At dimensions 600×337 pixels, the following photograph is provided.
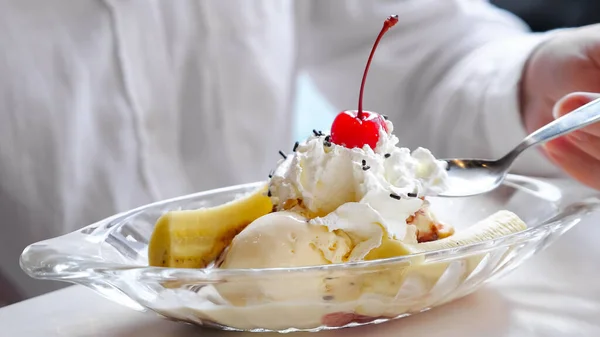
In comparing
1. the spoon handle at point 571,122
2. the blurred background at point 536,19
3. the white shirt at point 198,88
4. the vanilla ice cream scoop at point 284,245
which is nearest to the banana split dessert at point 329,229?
the vanilla ice cream scoop at point 284,245

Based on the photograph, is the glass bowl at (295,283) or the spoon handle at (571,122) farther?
the spoon handle at (571,122)

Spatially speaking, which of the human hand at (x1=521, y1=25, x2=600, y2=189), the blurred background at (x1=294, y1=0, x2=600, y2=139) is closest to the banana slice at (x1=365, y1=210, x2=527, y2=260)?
the human hand at (x1=521, y1=25, x2=600, y2=189)

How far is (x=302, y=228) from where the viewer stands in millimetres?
415

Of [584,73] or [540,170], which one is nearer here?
[584,73]

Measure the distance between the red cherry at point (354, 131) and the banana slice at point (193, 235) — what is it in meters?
0.09

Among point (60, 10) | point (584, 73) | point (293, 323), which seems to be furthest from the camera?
point (60, 10)

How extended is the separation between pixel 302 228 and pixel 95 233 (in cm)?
16

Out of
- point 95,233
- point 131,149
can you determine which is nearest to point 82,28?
point 131,149

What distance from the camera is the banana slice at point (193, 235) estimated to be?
1.40 feet

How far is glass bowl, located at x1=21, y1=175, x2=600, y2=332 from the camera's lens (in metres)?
0.35

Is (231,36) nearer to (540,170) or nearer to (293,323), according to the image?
(540,170)

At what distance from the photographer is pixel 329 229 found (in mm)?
417

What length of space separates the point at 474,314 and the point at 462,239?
0.16 feet

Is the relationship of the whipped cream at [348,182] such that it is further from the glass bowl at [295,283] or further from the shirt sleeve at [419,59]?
the shirt sleeve at [419,59]
